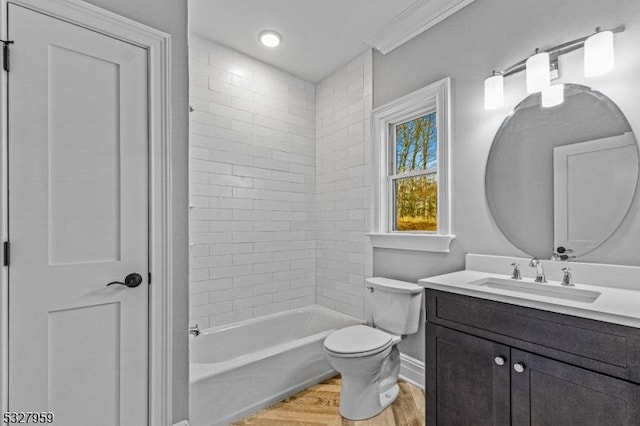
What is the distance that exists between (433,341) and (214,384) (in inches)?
47.8

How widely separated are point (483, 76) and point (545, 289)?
127 centimetres

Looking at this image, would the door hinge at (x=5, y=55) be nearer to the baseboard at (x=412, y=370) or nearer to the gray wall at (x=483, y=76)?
the gray wall at (x=483, y=76)

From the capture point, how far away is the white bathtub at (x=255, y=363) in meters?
1.78

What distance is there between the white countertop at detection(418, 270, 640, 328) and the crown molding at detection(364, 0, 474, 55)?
5.77ft

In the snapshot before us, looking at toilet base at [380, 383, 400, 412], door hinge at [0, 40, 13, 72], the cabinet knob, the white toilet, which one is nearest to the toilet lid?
the white toilet

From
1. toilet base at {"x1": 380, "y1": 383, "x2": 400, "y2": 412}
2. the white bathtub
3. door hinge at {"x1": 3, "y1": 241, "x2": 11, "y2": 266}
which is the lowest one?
toilet base at {"x1": 380, "y1": 383, "x2": 400, "y2": 412}

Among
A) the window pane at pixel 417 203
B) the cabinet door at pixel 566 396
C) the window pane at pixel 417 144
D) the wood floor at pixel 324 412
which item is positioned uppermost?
the window pane at pixel 417 144

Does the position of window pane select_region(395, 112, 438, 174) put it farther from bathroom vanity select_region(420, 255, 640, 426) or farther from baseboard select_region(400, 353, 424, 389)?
baseboard select_region(400, 353, 424, 389)

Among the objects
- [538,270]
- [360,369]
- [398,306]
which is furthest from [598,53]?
[360,369]

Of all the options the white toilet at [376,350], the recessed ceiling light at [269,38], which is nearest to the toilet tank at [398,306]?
the white toilet at [376,350]

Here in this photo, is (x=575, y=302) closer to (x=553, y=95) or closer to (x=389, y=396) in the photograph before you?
(x=553, y=95)

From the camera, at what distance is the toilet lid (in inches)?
73.7

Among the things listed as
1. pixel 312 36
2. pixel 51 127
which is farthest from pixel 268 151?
pixel 51 127

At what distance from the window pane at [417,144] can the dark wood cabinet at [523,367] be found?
1168mm
